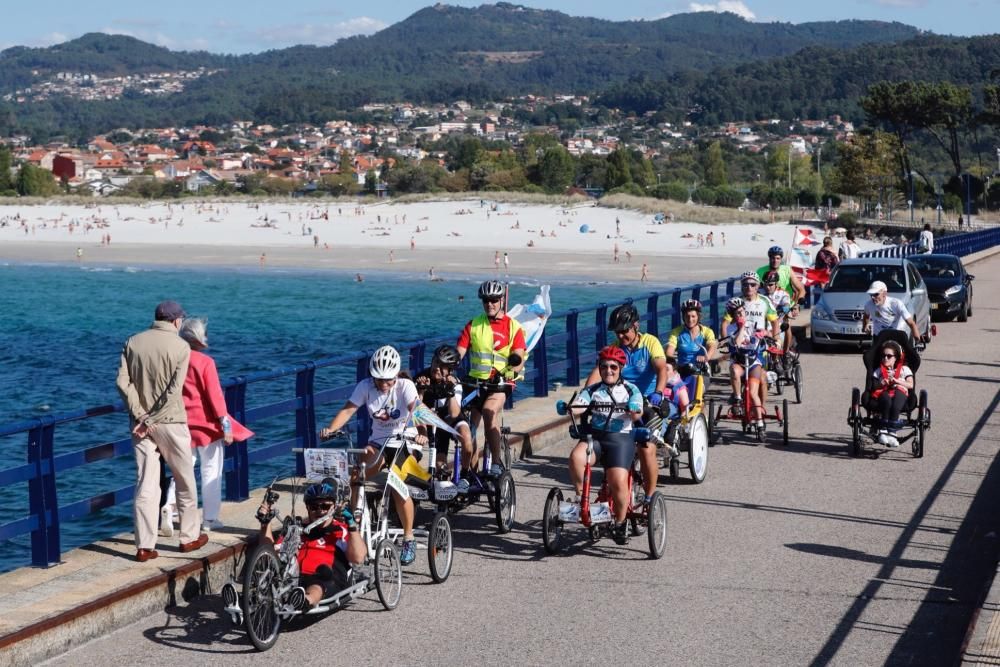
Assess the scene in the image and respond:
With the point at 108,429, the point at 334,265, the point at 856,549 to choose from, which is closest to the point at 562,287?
the point at 334,265

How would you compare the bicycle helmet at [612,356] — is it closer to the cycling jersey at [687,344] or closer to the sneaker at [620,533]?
the sneaker at [620,533]

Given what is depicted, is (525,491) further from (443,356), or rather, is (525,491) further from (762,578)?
(762,578)

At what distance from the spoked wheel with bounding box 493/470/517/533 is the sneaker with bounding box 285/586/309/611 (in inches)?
110

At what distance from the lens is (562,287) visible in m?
57.7

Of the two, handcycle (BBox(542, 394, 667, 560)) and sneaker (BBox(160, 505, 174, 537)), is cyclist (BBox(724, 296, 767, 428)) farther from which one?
sneaker (BBox(160, 505, 174, 537))

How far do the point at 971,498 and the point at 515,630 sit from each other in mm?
5360

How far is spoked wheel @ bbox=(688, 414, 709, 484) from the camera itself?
1259 centimetres

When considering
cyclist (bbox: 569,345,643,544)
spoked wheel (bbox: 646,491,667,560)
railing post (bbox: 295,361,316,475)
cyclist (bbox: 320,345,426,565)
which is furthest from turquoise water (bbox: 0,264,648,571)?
spoked wheel (bbox: 646,491,667,560)

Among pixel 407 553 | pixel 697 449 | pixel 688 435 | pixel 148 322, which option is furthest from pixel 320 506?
pixel 148 322

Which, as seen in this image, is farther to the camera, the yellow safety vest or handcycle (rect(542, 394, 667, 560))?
the yellow safety vest

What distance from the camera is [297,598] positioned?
8.03 metres

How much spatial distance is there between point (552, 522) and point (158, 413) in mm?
2775

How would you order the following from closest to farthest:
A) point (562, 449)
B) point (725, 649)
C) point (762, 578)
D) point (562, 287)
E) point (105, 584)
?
point (725, 649)
point (105, 584)
point (762, 578)
point (562, 449)
point (562, 287)

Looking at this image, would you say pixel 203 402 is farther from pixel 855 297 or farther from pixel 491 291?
pixel 855 297
